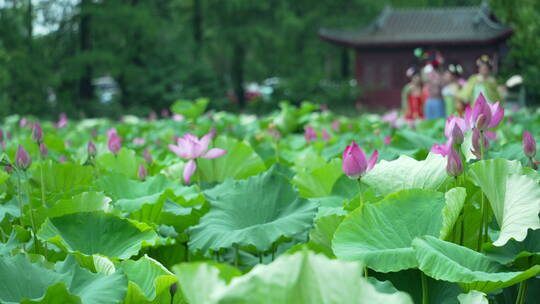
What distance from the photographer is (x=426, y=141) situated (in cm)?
254

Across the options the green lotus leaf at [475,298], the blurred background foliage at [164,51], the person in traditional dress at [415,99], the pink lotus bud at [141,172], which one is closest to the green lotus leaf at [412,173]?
the green lotus leaf at [475,298]

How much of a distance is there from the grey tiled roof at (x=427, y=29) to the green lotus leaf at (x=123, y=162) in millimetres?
18591

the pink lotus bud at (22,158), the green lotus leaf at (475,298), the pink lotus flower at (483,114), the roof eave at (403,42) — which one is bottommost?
the roof eave at (403,42)

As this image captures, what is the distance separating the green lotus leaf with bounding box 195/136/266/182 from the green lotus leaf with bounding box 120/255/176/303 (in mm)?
1019

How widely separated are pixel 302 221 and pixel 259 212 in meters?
0.15

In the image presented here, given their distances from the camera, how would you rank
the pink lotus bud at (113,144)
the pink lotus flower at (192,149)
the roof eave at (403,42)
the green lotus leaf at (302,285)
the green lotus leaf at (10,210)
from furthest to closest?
the roof eave at (403,42) < the pink lotus bud at (113,144) < the pink lotus flower at (192,149) < the green lotus leaf at (10,210) < the green lotus leaf at (302,285)

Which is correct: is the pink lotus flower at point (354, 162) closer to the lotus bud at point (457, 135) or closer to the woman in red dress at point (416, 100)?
the lotus bud at point (457, 135)

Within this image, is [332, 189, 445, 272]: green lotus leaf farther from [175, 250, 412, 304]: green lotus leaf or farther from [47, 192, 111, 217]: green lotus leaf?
[47, 192, 111, 217]: green lotus leaf

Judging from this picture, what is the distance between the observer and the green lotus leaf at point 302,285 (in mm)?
738

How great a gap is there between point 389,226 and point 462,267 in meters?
0.21

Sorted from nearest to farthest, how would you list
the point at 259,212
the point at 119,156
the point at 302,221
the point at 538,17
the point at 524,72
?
the point at 302,221 < the point at 259,212 < the point at 119,156 < the point at 538,17 < the point at 524,72

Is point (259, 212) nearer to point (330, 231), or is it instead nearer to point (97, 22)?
point (330, 231)

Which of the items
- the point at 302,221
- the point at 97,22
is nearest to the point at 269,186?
the point at 302,221

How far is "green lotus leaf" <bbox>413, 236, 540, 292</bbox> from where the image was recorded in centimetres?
108
